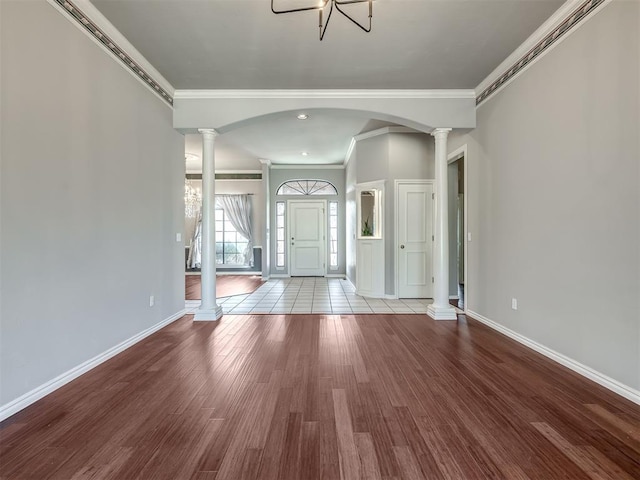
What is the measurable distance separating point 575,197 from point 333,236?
5.90 meters

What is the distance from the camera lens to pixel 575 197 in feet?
7.77

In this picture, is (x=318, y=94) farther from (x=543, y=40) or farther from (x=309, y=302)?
(x=309, y=302)

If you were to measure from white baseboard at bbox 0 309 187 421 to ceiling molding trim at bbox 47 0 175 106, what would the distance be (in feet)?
8.72

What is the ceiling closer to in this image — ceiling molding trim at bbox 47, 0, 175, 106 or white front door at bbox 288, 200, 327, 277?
ceiling molding trim at bbox 47, 0, 175, 106

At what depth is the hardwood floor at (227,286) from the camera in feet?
19.1

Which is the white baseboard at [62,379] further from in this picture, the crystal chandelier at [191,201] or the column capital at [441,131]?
the crystal chandelier at [191,201]

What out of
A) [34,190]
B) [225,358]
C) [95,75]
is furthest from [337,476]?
[95,75]

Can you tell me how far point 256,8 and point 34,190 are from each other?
210cm

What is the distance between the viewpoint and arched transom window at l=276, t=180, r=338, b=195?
804 centimetres

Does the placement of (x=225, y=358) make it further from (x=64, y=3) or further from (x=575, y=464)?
(x=64, y=3)

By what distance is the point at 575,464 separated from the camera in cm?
141

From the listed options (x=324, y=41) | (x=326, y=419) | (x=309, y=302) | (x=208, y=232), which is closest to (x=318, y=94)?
(x=324, y=41)

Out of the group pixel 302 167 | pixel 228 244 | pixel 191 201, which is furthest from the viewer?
pixel 228 244

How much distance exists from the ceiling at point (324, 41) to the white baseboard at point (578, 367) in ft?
9.40
